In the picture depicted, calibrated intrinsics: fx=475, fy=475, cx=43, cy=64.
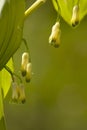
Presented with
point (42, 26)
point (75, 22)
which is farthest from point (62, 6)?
point (42, 26)

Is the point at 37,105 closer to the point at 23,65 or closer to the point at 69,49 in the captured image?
the point at 69,49

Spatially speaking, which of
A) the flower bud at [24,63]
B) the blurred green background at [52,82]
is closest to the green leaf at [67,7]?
the flower bud at [24,63]

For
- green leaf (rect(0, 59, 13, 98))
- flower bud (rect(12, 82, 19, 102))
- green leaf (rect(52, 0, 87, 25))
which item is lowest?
A: flower bud (rect(12, 82, 19, 102))

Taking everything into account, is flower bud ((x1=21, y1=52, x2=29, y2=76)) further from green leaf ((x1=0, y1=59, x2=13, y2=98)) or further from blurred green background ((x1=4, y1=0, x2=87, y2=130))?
blurred green background ((x1=4, y1=0, x2=87, y2=130))

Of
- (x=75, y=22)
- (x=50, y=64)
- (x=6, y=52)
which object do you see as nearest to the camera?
(x=6, y=52)

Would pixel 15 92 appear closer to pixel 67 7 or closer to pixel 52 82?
pixel 67 7

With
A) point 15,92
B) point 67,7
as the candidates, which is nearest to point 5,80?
point 15,92

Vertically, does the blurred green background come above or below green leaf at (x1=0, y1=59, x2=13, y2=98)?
above

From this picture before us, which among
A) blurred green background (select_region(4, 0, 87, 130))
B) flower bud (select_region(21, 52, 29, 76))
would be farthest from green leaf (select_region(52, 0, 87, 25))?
blurred green background (select_region(4, 0, 87, 130))

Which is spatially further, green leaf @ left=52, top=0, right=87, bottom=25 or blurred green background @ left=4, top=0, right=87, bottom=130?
blurred green background @ left=4, top=0, right=87, bottom=130
